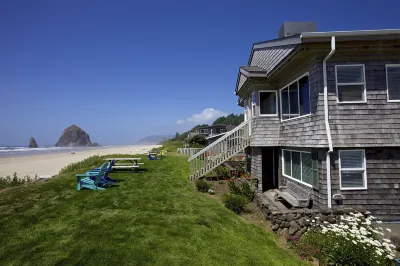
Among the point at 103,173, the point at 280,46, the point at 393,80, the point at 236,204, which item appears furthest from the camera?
the point at 103,173

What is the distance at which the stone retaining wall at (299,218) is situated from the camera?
6867mm

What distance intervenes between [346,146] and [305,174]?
192cm

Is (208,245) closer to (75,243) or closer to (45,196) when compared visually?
(75,243)

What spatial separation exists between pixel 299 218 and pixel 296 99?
15.2 ft


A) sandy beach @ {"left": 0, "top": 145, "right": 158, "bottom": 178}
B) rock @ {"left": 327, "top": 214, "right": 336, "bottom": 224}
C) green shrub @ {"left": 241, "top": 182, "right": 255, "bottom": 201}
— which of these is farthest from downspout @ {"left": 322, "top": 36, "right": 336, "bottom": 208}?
sandy beach @ {"left": 0, "top": 145, "right": 158, "bottom": 178}

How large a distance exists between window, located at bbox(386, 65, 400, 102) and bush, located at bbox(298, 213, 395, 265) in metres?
4.36

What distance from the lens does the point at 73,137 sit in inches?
6565

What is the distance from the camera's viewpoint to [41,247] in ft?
16.8

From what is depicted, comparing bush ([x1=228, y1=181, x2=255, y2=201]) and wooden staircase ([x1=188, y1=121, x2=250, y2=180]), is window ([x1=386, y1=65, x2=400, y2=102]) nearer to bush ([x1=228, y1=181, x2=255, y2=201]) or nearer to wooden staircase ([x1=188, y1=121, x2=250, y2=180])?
wooden staircase ([x1=188, y1=121, x2=250, y2=180])

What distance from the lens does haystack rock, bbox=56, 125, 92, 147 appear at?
164500 millimetres

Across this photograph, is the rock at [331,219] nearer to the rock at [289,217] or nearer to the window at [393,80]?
the rock at [289,217]

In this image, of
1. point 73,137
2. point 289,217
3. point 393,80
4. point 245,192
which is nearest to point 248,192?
point 245,192

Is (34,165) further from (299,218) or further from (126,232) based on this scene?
(299,218)

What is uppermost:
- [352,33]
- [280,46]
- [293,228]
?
[280,46]
